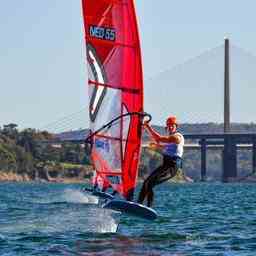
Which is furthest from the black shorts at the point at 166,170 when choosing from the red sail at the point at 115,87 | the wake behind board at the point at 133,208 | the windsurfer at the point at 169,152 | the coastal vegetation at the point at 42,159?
the coastal vegetation at the point at 42,159

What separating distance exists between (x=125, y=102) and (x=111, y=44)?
1.28m

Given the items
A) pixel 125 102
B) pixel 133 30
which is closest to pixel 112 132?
pixel 125 102

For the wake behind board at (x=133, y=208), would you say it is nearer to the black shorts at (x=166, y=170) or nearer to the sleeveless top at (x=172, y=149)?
the black shorts at (x=166, y=170)

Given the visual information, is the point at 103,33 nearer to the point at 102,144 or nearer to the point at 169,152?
the point at 102,144

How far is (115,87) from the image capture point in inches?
858

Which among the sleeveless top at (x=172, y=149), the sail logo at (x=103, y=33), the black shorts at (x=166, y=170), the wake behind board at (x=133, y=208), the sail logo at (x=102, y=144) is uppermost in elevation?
the sail logo at (x=103, y=33)

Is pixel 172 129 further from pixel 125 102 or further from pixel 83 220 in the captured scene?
pixel 83 220

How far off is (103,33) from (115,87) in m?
1.20

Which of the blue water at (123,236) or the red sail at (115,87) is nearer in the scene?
the blue water at (123,236)

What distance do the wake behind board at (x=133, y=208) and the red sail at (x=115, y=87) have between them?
17.4 inches

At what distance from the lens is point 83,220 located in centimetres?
2819

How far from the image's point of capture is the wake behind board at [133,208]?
69.4 ft

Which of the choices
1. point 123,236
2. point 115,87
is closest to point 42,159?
point 123,236

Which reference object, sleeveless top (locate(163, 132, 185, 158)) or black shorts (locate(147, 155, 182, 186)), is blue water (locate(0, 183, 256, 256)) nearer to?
black shorts (locate(147, 155, 182, 186))
